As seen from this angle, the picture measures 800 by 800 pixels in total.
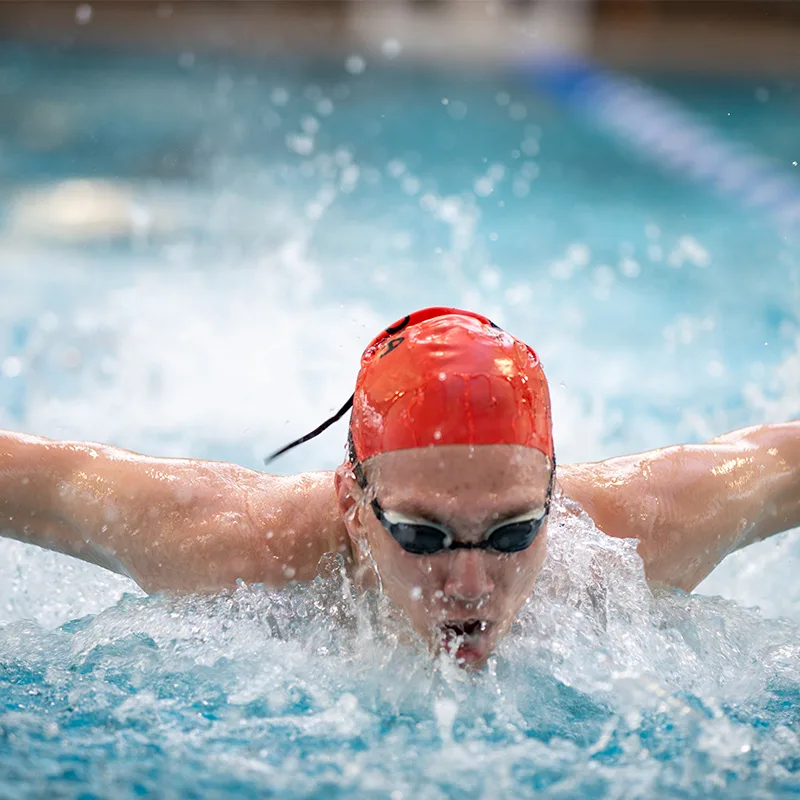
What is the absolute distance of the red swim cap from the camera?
1.85 meters

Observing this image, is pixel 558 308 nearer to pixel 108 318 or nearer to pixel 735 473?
pixel 108 318

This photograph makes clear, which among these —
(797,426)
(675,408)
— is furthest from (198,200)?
(797,426)

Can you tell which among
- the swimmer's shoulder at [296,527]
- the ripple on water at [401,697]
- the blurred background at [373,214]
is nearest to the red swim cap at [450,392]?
the swimmer's shoulder at [296,527]

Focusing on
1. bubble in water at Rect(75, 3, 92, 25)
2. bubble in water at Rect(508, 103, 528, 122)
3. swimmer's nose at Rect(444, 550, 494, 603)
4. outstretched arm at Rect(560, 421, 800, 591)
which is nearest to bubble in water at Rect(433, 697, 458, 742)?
swimmer's nose at Rect(444, 550, 494, 603)

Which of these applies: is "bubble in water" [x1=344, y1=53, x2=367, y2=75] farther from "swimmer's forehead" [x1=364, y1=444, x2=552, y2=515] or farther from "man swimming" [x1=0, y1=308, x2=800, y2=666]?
"swimmer's forehead" [x1=364, y1=444, x2=552, y2=515]

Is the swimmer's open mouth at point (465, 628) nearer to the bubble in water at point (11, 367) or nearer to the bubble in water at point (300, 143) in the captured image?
the bubble in water at point (11, 367)

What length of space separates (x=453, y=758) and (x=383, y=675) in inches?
11.2

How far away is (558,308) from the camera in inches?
244

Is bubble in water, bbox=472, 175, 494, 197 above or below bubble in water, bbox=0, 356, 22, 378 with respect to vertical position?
below

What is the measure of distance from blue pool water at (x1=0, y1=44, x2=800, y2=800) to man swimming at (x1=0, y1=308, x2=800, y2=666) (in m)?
0.10

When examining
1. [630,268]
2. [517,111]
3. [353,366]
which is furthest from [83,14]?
[353,366]

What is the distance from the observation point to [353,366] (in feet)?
16.4

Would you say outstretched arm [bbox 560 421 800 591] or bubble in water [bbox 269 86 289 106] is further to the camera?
bubble in water [bbox 269 86 289 106]

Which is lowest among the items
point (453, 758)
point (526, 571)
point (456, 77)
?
point (456, 77)
